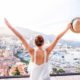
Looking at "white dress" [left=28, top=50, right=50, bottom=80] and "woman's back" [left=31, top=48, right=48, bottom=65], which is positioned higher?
"woman's back" [left=31, top=48, right=48, bottom=65]

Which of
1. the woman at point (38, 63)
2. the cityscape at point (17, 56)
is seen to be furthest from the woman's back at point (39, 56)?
the cityscape at point (17, 56)

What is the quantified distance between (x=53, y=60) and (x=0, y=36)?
0.81m

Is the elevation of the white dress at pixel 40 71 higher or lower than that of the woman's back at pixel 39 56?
lower

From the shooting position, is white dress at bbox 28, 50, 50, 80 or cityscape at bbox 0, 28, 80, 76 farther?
cityscape at bbox 0, 28, 80, 76

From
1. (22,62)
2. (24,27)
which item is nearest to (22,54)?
(22,62)

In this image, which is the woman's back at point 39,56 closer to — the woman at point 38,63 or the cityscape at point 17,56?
the woman at point 38,63

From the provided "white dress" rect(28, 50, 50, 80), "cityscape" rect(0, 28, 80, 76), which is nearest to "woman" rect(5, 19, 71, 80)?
"white dress" rect(28, 50, 50, 80)

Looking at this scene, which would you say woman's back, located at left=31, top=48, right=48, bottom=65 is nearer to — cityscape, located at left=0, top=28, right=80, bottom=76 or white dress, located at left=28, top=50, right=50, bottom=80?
white dress, located at left=28, top=50, right=50, bottom=80

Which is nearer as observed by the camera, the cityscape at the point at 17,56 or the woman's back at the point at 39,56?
the woman's back at the point at 39,56

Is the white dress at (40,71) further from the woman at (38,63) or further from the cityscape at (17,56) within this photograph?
the cityscape at (17,56)

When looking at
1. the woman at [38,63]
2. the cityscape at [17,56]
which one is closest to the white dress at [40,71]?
the woman at [38,63]

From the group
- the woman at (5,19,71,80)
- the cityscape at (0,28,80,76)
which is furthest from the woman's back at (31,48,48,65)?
the cityscape at (0,28,80,76)

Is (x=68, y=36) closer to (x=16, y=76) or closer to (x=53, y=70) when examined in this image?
(x=53, y=70)

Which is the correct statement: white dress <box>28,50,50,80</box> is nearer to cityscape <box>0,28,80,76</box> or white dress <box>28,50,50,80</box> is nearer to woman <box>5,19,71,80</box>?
woman <box>5,19,71,80</box>
